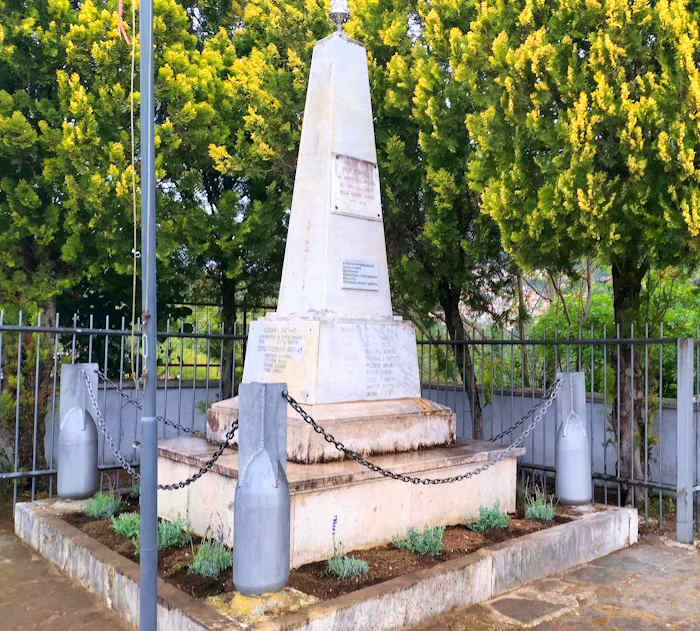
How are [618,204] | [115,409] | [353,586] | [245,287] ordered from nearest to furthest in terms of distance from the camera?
[353,586], [618,204], [115,409], [245,287]

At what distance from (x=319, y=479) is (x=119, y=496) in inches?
101

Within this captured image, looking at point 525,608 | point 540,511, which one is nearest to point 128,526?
point 525,608

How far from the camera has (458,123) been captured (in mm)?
7766

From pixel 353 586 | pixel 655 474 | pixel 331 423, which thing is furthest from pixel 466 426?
pixel 353 586

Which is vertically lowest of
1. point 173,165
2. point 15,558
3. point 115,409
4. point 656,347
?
point 15,558

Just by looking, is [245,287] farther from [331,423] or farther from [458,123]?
[331,423]

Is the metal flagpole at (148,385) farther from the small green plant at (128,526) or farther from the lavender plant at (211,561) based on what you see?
the small green plant at (128,526)

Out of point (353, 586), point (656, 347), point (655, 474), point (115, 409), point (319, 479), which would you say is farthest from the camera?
point (115, 409)

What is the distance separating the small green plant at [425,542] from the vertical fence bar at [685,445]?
2477 mm

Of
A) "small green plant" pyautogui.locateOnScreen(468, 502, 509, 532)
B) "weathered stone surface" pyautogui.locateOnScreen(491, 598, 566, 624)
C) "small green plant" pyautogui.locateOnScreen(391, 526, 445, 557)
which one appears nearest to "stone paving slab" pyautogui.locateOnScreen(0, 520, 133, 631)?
"small green plant" pyautogui.locateOnScreen(391, 526, 445, 557)

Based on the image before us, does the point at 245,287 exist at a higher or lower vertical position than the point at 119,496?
higher

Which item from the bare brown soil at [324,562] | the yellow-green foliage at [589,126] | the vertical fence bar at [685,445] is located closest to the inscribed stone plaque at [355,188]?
the yellow-green foliage at [589,126]

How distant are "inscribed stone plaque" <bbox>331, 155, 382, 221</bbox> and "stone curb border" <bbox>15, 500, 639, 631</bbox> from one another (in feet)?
9.74

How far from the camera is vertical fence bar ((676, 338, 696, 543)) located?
5.70 meters
